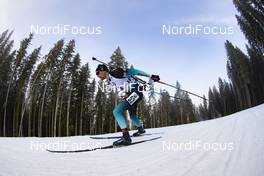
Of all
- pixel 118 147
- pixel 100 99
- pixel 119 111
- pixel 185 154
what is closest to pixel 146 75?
pixel 119 111

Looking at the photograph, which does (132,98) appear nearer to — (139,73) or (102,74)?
(139,73)

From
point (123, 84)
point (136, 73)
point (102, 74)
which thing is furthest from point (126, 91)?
point (102, 74)

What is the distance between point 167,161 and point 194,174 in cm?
63

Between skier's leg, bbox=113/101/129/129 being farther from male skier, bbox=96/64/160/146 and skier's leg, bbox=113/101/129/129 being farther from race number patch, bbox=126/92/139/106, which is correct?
race number patch, bbox=126/92/139/106

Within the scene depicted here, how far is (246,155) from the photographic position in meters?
2.47

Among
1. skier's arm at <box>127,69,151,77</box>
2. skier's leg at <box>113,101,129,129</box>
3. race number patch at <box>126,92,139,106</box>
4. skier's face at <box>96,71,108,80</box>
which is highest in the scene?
skier's arm at <box>127,69,151,77</box>

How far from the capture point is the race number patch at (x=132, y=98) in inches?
210

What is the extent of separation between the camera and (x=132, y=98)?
5.40 metres

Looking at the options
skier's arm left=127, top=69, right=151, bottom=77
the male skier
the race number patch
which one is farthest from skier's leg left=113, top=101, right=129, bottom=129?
skier's arm left=127, top=69, right=151, bottom=77

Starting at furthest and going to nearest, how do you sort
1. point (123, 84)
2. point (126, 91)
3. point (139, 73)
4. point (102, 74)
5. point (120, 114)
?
1. point (139, 73)
2. point (126, 91)
3. point (123, 84)
4. point (120, 114)
5. point (102, 74)

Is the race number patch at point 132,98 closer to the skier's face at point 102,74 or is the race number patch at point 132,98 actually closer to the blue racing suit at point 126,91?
the blue racing suit at point 126,91

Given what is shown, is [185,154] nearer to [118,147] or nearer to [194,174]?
[194,174]

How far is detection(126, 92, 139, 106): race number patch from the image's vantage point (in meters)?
5.33

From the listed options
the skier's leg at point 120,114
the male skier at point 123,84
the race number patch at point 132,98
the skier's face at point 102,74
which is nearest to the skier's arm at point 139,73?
the male skier at point 123,84
